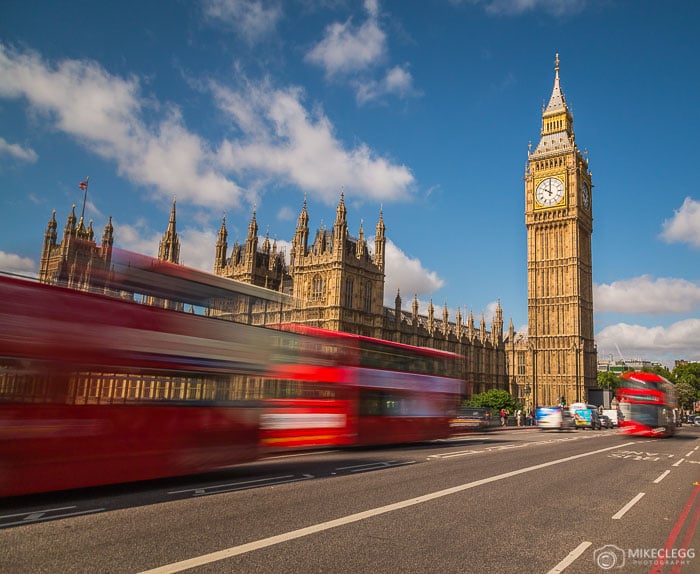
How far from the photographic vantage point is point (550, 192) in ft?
282

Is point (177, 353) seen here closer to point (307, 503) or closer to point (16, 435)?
point (16, 435)

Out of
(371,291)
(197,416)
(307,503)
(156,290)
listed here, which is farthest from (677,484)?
(371,291)

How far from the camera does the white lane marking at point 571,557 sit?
6453 millimetres

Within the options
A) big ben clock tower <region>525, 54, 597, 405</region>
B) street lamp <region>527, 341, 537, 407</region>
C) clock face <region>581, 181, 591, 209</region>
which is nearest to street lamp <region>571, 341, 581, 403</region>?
big ben clock tower <region>525, 54, 597, 405</region>

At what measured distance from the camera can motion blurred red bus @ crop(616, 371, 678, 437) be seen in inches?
1249

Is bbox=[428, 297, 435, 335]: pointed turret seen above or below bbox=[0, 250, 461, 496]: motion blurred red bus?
above

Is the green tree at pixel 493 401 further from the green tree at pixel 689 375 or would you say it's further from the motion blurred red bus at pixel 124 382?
the motion blurred red bus at pixel 124 382

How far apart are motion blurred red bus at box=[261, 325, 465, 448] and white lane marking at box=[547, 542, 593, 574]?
25.9ft

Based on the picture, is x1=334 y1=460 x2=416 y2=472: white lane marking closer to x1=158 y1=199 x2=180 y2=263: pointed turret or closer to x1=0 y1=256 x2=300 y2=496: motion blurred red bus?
x1=0 y1=256 x2=300 y2=496: motion blurred red bus

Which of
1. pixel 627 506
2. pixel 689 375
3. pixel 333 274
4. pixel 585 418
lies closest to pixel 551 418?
pixel 585 418

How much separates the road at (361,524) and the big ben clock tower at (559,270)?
72497 millimetres

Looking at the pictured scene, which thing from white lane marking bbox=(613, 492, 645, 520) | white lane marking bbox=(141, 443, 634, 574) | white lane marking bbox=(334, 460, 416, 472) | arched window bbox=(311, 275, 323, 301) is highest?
arched window bbox=(311, 275, 323, 301)

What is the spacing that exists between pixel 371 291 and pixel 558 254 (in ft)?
135

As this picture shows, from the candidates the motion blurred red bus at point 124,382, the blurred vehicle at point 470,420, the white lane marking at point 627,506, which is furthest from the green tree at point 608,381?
the motion blurred red bus at point 124,382
